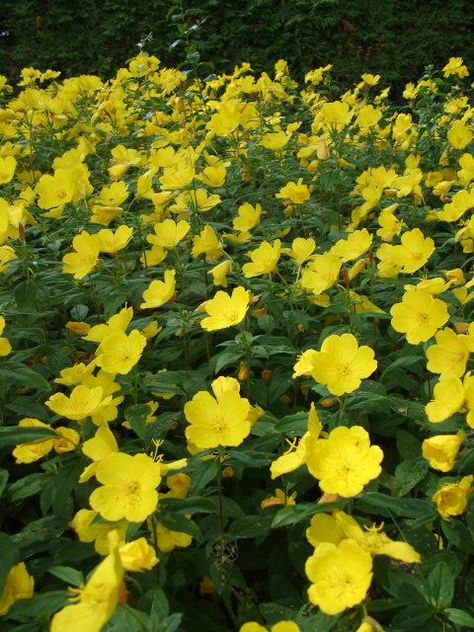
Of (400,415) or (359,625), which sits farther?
(400,415)

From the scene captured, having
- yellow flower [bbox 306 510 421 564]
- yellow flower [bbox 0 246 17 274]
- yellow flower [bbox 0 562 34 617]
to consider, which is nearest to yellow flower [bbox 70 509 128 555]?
yellow flower [bbox 0 562 34 617]

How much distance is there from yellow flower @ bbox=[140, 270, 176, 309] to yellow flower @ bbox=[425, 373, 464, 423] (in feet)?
3.25

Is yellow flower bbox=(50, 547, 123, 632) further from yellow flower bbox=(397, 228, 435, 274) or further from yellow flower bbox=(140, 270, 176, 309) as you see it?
yellow flower bbox=(397, 228, 435, 274)

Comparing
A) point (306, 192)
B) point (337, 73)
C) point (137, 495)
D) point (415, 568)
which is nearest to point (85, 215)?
point (306, 192)

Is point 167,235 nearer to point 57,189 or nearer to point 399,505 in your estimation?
point 57,189

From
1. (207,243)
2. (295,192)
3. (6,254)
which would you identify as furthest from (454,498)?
(295,192)

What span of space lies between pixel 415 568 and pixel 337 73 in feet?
24.2

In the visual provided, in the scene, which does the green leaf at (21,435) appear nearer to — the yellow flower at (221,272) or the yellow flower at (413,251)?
the yellow flower at (221,272)

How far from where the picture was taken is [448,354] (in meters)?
1.67

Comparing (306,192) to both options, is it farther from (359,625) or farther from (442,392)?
(359,625)

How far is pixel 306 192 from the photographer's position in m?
2.90

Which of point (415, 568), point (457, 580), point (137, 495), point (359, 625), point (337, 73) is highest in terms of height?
point (137, 495)

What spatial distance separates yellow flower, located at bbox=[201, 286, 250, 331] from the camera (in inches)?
77.8

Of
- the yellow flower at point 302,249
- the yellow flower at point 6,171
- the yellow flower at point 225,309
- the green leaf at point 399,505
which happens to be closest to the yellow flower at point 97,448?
the green leaf at point 399,505
